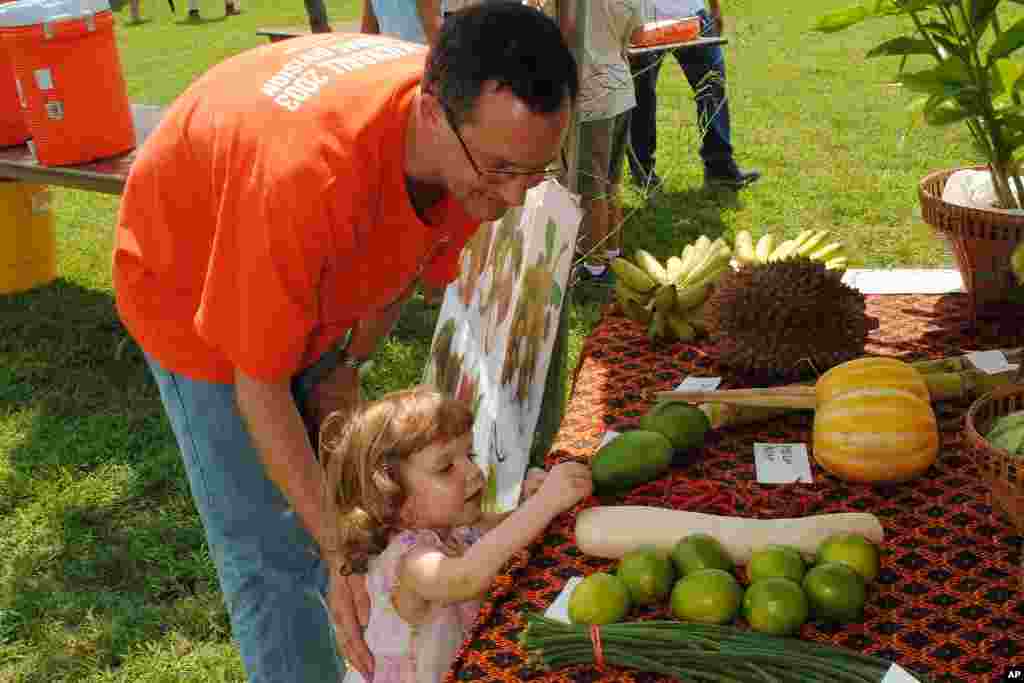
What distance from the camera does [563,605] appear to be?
1.63 metres

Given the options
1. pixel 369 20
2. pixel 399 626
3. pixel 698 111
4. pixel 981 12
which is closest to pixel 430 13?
pixel 369 20

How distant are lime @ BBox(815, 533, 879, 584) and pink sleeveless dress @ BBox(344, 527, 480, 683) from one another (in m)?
0.57

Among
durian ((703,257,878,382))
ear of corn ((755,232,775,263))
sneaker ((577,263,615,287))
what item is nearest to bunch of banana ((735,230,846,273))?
ear of corn ((755,232,775,263))

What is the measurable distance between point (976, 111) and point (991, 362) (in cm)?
60

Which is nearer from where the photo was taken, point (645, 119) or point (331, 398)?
point (331, 398)

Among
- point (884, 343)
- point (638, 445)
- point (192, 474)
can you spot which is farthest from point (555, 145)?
point (884, 343)

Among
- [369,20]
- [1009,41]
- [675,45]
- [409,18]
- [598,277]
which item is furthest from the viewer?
[675,45]

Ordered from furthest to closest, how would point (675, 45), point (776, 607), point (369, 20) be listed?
point (675, 45) < point (369, 20) < point (776, 607)

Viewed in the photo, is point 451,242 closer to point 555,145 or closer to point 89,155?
point 555,145

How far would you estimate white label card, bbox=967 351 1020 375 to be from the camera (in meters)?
2.23

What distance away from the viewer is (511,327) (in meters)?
1.99

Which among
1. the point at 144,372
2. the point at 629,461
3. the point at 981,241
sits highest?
the point at 981,241

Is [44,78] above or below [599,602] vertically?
above

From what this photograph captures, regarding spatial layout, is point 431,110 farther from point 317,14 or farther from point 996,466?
point 317,14
